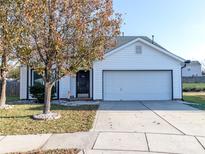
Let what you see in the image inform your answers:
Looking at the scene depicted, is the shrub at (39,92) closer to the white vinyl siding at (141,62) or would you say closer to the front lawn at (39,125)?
the white vinyl siding at (141,62)

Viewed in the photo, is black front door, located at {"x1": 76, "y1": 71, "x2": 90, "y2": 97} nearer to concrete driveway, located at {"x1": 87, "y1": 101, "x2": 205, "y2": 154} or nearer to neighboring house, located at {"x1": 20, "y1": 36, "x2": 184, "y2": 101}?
neighboring house, located at {"x1": 20, "y1": 36, "x2": 184, "y2": 101}

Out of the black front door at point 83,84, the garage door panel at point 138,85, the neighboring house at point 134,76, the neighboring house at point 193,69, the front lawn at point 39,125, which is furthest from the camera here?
the neighboring house at point 193,69

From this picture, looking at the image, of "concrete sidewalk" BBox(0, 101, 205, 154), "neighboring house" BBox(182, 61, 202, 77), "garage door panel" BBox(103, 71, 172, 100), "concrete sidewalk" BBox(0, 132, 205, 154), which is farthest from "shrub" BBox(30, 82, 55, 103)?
"neighboring house" BBox(182, 61, 202, 77)

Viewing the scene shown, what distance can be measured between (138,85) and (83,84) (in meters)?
A: 4.17

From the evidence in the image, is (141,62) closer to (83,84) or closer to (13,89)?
(83,84)

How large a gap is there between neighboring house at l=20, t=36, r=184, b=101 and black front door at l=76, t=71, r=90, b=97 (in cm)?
25

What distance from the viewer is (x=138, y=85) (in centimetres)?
2250

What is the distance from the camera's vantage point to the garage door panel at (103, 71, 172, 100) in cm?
2238

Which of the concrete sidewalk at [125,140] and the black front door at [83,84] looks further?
the black front door at [83,84]

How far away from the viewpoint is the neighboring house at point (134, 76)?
22203 millimetres

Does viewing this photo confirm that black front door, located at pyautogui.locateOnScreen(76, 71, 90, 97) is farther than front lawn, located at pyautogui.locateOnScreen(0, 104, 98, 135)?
Yes

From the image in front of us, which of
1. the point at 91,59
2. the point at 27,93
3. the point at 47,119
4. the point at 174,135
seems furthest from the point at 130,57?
the point at 174,135

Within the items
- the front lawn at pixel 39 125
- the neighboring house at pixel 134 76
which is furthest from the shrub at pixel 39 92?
the front lawn at pixel 39 125

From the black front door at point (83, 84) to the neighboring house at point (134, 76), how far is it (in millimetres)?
249
